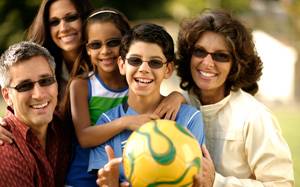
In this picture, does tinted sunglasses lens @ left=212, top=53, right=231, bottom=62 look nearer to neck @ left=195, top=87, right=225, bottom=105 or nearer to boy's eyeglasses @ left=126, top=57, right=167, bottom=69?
neck @ left=195, top=87, right=225, bottom=105

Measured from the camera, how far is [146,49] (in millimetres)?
4484

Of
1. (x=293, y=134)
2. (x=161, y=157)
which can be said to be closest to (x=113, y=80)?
(x=161, y=157)

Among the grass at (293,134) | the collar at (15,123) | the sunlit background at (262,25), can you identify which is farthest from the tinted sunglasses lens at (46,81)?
the sunlit background at (262,25)

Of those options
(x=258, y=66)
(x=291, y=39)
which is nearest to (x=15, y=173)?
(x=258, y=66)

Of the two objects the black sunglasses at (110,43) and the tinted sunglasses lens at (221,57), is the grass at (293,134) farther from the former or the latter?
the black sunglasses at (110,43)

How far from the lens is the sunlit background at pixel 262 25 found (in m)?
30.7

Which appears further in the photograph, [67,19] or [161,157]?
[67,19]

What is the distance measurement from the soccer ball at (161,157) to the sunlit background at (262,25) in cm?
2035

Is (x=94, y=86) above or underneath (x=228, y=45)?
underneath

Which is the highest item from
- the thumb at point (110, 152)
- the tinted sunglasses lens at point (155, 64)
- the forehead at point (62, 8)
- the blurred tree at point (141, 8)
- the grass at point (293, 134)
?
the blurred tree at point (141, 8)

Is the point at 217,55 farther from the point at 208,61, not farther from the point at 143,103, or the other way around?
the point at 143,103

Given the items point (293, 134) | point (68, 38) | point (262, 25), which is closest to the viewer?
point (68, 38)

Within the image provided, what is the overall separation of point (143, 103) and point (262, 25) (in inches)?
1733

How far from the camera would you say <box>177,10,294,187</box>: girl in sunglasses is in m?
4.80
